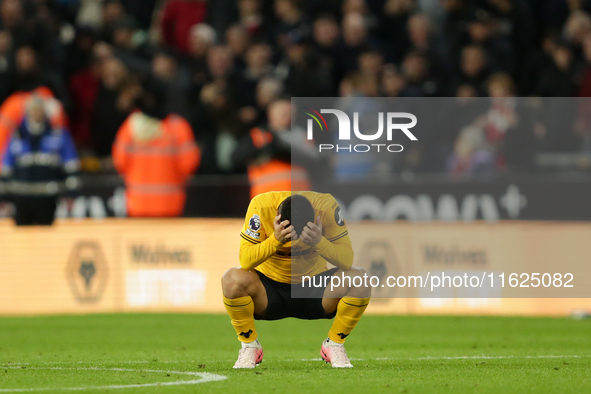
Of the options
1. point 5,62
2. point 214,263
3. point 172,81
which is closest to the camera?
point 214,263

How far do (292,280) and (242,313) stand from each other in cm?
44

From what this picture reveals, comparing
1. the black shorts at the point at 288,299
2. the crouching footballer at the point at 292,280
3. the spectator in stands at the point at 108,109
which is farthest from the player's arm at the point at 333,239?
the spectator in stands at the point at 108,109

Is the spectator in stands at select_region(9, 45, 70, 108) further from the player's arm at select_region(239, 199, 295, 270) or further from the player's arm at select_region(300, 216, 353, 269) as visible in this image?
the player's arm at select_region(300, 216, 353, 269)

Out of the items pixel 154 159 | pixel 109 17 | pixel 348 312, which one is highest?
pixel 109 17

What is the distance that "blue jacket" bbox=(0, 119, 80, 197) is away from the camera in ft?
45.9

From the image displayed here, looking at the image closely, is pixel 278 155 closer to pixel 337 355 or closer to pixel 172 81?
pixel 172 81

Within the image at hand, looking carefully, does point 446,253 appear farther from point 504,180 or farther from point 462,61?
point 462,61

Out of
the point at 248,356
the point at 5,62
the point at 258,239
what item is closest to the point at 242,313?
the point at 248,356

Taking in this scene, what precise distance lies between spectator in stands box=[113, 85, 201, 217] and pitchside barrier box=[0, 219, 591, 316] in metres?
0.78

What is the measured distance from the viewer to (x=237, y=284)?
23.0 feet

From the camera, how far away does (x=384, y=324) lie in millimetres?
11555

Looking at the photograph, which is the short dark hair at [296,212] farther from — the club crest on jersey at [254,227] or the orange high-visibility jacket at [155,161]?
the orange high-visibility jacket at [155,161]

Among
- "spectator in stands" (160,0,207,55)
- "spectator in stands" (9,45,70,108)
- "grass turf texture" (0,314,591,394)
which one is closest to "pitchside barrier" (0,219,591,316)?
"grass turf texture" (0,314,591,394)

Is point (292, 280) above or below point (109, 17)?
below
